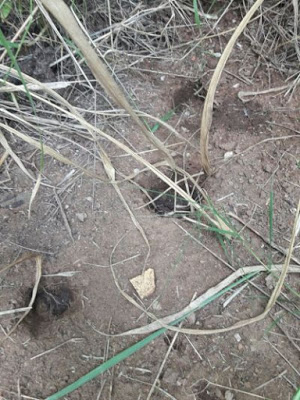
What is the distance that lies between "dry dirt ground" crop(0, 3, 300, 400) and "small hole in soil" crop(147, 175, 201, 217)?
0.09 feet

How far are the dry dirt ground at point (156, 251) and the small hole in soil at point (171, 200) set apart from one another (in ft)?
0.09

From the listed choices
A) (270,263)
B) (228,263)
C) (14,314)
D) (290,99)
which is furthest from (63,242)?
(290,99)

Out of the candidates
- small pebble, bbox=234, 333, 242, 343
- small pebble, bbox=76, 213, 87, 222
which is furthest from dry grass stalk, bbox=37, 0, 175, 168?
small pebble, bbox=234, 333, 242, 343

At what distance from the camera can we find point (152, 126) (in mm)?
1556

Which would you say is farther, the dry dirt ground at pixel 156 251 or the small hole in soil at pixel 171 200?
the small hole in soil at pixel 171 200

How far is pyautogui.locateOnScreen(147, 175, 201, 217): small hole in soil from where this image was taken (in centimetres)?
142

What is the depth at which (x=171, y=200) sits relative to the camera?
1.47 meters

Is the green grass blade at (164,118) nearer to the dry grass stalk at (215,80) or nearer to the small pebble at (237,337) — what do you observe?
the dry grass stalk at (215,80)

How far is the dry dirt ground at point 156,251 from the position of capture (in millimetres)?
1172

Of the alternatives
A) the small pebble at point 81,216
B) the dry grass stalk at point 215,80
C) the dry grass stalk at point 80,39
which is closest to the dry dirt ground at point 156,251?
the small pebble at point 81,216

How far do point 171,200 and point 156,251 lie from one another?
0.66 feet

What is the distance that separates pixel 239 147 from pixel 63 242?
618 millimetres

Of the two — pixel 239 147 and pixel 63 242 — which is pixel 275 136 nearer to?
pixel 239 147

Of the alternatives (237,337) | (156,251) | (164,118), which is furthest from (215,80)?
(237,337)
